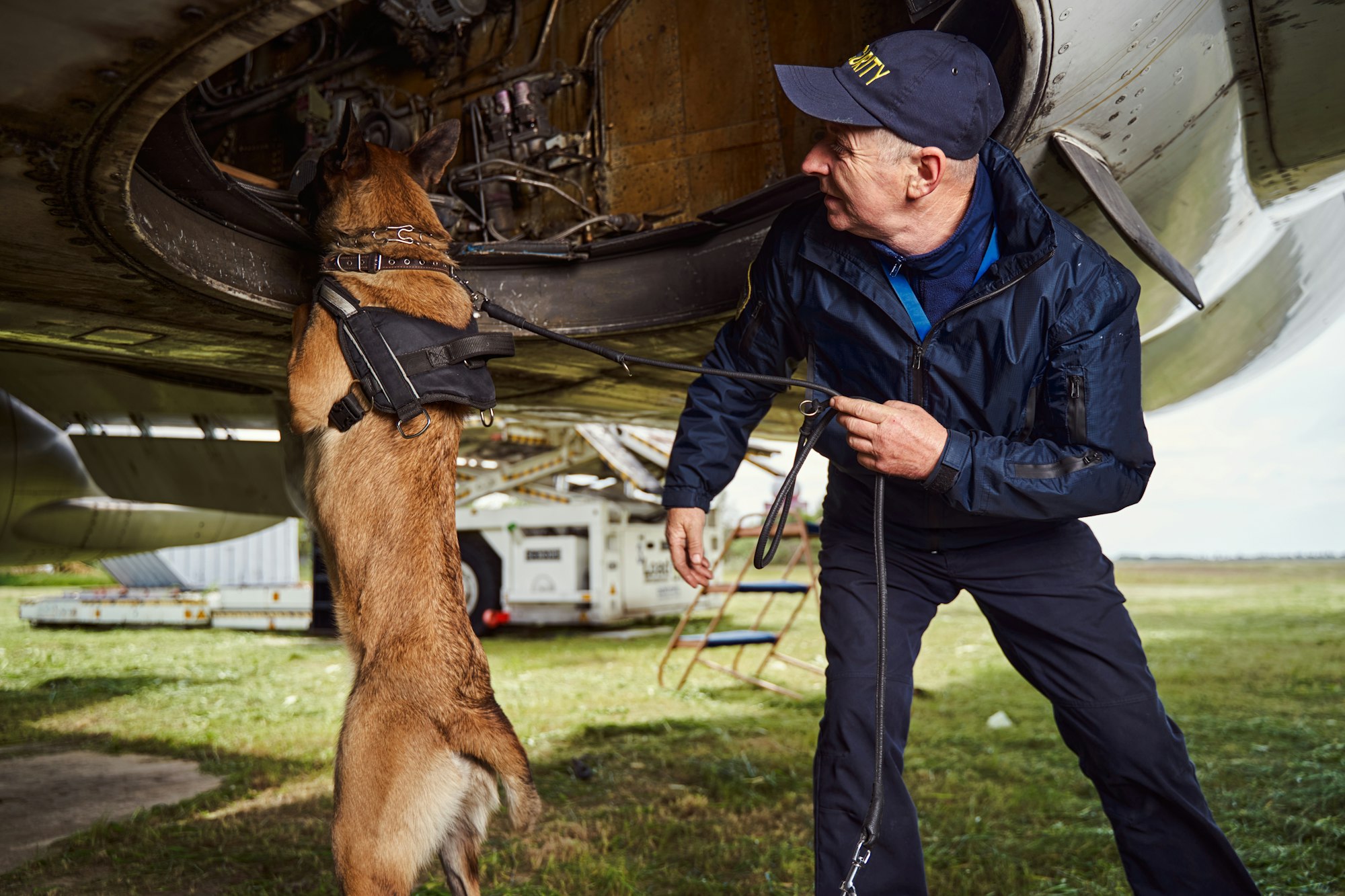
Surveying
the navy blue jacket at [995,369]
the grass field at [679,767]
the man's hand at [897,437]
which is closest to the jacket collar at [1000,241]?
the navy blue jacket at [995,369]

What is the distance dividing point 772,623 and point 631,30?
822 centimetres

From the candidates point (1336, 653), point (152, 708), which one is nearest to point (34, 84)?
point (152, 708)

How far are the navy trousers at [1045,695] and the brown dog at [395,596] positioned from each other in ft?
2.05

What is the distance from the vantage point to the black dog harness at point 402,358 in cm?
177

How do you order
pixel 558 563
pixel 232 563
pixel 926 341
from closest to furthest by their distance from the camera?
pixel 926 341, pixel 558 563, pixel 232 563

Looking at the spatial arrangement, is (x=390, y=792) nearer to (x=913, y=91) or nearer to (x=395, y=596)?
(x=395, y=596)

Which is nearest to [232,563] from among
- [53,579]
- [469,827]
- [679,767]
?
[53,579]

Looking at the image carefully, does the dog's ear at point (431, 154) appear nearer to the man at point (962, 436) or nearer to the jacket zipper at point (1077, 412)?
the man at point (962, 436)

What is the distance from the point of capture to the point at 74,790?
3.70 metres

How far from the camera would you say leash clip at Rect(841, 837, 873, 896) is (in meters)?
1.65

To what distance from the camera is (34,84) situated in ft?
4.17

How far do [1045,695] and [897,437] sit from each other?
63 centimetres

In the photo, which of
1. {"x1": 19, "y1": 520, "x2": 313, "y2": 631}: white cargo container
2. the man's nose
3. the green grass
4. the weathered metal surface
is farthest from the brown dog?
the green grass

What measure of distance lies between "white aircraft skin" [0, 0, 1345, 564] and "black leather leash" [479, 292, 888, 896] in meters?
0.71
